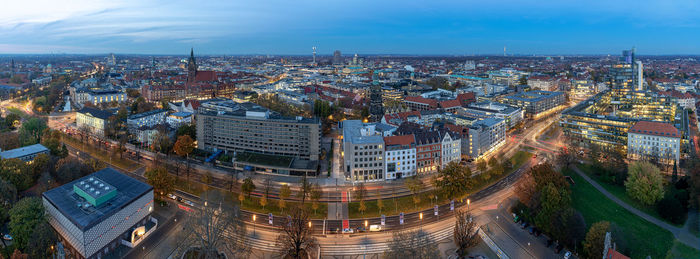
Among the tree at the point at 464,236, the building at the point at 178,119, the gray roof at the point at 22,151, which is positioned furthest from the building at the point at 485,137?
the gray roof at the point at 22,151

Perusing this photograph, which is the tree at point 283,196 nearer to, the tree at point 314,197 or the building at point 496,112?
the tree at point 314,197

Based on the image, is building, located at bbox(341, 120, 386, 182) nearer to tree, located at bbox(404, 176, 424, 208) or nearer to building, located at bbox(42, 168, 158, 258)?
tree, located at bbox(404, 176, 424, 208)

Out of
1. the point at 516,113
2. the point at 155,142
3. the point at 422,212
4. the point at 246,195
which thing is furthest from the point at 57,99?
the point at 516,113

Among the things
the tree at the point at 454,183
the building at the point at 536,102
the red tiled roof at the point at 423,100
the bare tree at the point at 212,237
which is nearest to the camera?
the bare tree at the point at 212,237

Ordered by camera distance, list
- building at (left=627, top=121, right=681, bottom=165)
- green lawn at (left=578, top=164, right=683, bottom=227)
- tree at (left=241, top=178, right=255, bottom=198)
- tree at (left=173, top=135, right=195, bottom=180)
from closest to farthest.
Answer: green lawn at (left=578, top=164, right=683, bottom=227) → tree at (left=241, top=178, right=255, bottom=198) → building at (left=627, top=121, right=681, bottom=165) → tree at (left=173, top=135, right=195, bottom=180)

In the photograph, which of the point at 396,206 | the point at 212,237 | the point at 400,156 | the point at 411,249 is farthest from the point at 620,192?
the point at 212,237

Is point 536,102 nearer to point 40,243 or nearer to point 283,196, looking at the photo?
point 283,196

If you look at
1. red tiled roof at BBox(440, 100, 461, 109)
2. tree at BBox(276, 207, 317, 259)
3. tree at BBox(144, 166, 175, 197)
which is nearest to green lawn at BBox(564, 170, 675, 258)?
tree at BBox(276, 207, 317, 259)
